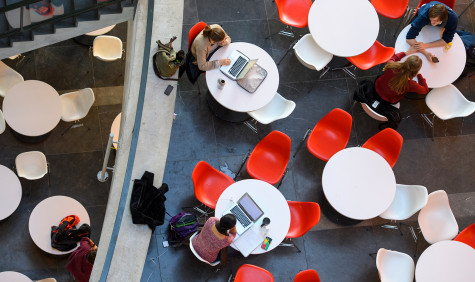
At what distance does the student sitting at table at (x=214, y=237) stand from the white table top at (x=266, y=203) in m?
0.36

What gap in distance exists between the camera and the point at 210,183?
23.9 ft

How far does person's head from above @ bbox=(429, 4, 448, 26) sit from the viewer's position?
7242 mm

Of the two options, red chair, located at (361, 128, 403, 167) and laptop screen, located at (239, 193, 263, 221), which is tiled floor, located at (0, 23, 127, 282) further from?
red chair, located at (361, 128, 403, 167)

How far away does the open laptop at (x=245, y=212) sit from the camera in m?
6.69

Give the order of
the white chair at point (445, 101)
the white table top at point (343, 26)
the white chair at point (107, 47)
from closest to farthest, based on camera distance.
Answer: the white table top at point (343, 26) → the white chair at point (445, 101) → the white chair at point (107, 47)

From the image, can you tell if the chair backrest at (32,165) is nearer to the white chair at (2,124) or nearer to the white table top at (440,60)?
the white chair at (2,124)

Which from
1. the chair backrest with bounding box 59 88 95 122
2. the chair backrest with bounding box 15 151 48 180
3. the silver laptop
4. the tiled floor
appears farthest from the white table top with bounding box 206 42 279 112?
the chair backrest with bounding box 15 151 48 180

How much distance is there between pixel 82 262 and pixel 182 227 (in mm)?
1437

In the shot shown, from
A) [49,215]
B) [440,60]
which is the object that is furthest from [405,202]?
[49,215]

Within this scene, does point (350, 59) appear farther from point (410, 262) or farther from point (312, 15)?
point (410, 262)

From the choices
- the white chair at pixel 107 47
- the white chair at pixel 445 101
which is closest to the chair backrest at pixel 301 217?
the white chair at pixel 445 101

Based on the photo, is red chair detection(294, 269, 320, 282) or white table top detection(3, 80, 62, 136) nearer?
red chair detection(294, 269, 320, 282)

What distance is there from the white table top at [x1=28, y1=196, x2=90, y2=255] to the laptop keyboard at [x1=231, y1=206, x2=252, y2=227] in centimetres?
239

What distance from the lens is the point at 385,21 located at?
348 inches
